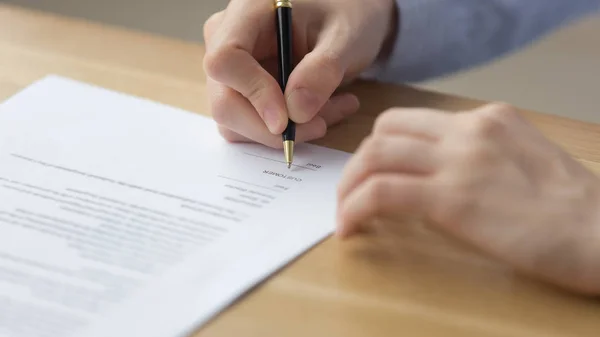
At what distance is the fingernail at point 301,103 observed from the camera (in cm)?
67

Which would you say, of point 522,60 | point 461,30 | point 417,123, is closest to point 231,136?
point 417,123

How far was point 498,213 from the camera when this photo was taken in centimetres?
52

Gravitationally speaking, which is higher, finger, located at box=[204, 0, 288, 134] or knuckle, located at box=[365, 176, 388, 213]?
finger, located at box=[204, 0, 288, 134]

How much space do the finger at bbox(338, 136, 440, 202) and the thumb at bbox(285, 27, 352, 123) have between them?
11 cm

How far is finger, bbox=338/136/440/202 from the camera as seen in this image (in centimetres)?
55

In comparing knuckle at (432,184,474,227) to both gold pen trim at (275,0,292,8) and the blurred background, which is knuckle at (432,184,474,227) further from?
the blurred background

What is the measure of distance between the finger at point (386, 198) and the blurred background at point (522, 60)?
112cm

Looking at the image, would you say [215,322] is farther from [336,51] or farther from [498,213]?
[336,51]

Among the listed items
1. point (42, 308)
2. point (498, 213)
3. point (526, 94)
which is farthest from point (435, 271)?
point (526, 94)

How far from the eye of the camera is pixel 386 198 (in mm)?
540

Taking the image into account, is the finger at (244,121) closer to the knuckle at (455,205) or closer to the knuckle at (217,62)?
the knuckle at (217,62)

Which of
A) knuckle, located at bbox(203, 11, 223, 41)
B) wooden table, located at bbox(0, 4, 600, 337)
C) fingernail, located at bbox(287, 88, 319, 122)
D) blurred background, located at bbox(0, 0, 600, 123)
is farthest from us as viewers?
blurred background, located at bbox(0, 0, 600, 123)

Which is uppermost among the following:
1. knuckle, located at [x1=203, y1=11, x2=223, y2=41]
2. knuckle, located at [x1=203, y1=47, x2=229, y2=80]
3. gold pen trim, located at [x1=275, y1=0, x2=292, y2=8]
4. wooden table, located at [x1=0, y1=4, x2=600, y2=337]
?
gold pen trim, located at [x1=275, y1=0, x2=292, y2=8]

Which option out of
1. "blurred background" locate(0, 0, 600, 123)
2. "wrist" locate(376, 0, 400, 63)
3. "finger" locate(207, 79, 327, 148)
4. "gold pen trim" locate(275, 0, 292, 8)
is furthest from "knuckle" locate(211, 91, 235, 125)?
"blurred background" locate(0, 0, 600, 123)
